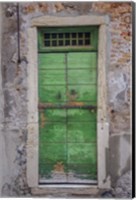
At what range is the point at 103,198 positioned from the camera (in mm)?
2477

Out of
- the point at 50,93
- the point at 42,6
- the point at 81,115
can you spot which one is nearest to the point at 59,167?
the point at 81,115

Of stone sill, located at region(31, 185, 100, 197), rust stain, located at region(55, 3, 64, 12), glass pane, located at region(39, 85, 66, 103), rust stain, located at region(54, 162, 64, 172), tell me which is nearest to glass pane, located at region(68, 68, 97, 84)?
glass pane, located at region(39, 85, 66, 103)

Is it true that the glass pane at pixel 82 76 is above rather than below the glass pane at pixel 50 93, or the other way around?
above

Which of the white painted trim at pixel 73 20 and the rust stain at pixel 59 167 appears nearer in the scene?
the white painted trim at pixel 73 20

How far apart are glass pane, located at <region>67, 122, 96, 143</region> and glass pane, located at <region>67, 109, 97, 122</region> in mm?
29

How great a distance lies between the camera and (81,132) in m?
2.47

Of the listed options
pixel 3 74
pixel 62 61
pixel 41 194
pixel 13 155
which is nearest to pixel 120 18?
pixel 62 61

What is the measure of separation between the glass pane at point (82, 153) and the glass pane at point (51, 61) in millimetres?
572

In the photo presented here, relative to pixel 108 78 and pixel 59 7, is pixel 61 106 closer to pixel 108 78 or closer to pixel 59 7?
pixel 108 78

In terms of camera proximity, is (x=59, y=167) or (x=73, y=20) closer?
(x=73, y=20)

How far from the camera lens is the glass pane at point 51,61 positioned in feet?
8.06

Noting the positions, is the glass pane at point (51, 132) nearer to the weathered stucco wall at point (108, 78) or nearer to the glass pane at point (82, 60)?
the weathered stucco wall at point (108, 78)

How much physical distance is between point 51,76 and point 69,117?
32cm

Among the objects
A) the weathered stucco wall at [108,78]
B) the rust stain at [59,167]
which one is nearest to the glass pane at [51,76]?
the weathered stucco wall at [108,78]
